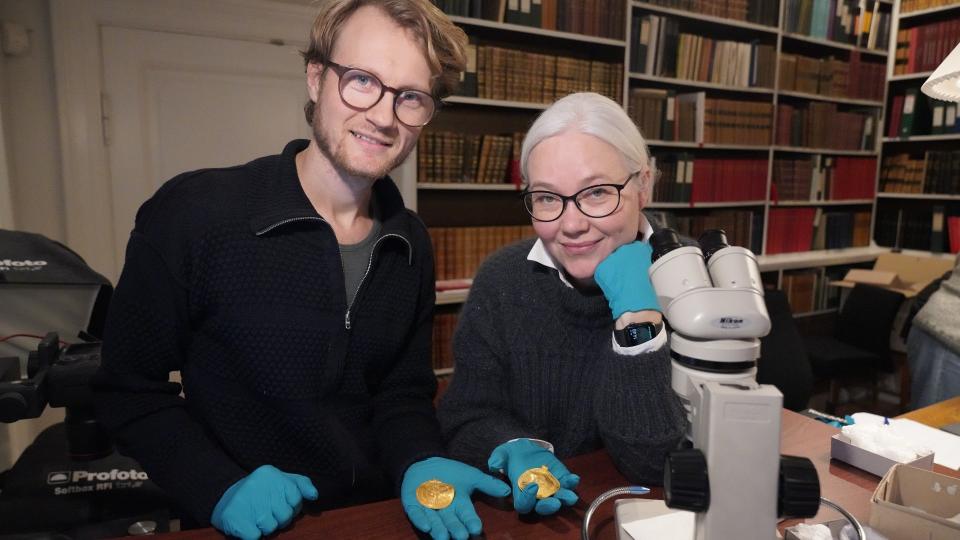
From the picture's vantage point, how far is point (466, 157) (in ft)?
9.48

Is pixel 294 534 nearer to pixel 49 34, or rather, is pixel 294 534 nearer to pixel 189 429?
pixel 189 429

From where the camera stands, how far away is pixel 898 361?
378cm

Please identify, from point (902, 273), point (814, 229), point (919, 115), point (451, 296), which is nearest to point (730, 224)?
point (814, 229)

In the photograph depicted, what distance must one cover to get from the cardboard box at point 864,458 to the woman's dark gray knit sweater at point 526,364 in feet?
1.39

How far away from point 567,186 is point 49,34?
2351mm

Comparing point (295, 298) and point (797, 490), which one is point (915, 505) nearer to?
point (797, 490)

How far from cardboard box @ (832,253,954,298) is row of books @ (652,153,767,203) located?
732 millimetres

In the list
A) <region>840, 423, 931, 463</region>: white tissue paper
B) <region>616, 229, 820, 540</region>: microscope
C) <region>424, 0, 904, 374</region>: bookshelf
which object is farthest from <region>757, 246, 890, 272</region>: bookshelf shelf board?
<region>616, 229, 820, 540</region>: microscope

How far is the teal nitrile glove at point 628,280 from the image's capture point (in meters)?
0.99

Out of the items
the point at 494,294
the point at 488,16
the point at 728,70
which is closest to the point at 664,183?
the point at 728,70

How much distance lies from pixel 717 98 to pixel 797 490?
339 cm

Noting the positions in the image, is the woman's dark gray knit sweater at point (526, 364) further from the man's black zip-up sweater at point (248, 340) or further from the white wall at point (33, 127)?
the white wall at point (33, 127)

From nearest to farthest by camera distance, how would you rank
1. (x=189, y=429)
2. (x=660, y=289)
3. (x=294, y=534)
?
(x=660, y=289) → (x=294, y=534) → (x=189, y=429)

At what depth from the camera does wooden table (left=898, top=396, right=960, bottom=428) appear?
4.61ft
